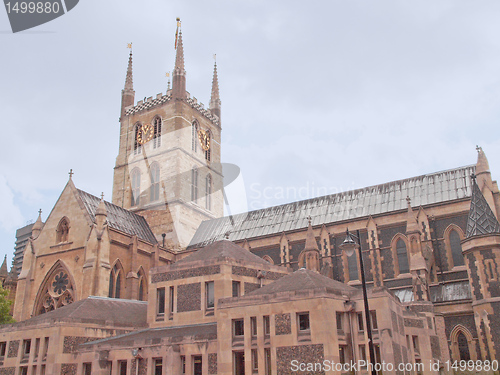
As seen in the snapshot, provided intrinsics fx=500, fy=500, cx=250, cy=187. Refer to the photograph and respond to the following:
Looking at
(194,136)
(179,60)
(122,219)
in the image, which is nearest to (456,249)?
(122,219)

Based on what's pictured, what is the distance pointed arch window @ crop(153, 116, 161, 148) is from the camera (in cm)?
5714

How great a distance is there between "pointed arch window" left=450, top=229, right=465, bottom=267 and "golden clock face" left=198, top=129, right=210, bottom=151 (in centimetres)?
3212

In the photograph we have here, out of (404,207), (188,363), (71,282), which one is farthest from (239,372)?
(404,207)

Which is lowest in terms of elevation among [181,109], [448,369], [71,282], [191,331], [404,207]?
[448,369]

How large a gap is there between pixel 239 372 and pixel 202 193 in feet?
120

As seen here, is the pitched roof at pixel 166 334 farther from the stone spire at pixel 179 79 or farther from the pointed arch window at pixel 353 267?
the stone spire at pixel 179 79

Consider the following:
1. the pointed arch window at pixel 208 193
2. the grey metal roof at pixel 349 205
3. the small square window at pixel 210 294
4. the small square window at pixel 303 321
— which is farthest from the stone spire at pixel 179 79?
the small square window at pixel 303 321

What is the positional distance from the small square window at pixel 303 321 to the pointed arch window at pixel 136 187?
1450 inches

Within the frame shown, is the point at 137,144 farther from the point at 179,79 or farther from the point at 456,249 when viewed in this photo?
the point at 456,249

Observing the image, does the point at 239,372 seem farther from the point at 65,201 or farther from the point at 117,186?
the point at 117,186

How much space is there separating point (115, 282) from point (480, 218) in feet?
89.1

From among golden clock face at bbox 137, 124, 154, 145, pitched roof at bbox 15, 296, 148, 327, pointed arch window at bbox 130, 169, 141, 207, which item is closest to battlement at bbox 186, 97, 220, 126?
golden clock face at bbox 137, 124, 154, 145

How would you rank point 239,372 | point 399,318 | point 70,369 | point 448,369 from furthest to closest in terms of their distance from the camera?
point 448,369
point 70,369
point 399,318
point 239,372

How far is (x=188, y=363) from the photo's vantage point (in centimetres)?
2405
